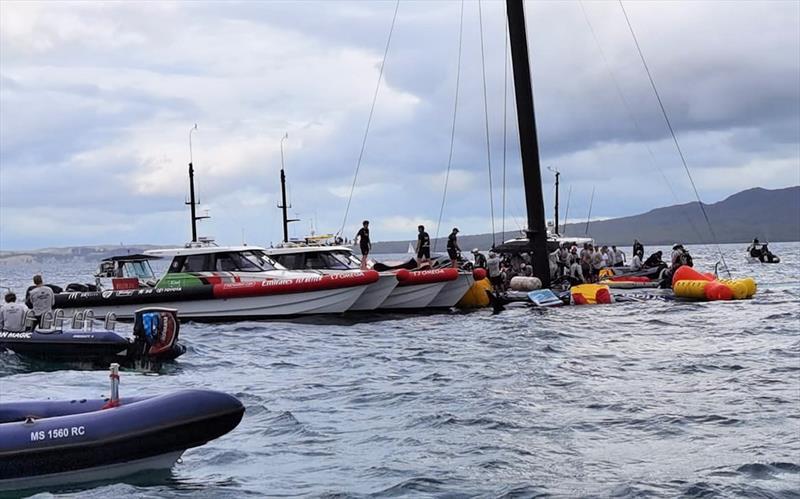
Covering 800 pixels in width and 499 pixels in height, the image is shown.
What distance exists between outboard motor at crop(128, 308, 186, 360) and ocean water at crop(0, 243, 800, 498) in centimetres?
55

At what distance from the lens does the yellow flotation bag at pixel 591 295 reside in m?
29.7

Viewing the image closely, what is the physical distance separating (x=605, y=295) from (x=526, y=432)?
18302 millimetres

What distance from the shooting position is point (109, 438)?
Result: 921 cm

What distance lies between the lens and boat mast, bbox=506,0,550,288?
104 feet

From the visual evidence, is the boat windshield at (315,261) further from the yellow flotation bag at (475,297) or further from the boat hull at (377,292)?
the yellow flotation bag at (475,297)

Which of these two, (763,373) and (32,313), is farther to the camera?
(32,313)

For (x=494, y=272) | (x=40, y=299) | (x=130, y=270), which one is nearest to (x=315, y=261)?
(x=130, y=270)

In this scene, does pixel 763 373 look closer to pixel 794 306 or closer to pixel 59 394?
pixel 59 394

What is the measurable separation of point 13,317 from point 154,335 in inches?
126

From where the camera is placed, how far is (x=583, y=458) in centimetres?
1088

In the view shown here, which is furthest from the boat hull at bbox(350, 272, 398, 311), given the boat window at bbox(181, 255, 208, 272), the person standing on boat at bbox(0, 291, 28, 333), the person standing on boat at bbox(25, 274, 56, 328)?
the person standing on boat at bbox(0, 291, 28, 333)

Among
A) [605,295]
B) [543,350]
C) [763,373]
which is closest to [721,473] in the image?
[763,373]

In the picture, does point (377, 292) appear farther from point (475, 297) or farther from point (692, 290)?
point (692, 290)

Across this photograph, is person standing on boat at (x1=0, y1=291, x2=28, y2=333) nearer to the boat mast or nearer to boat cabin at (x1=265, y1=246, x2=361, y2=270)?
boat cabin at (x1=265, y1=246, x2=361, y2=270)
